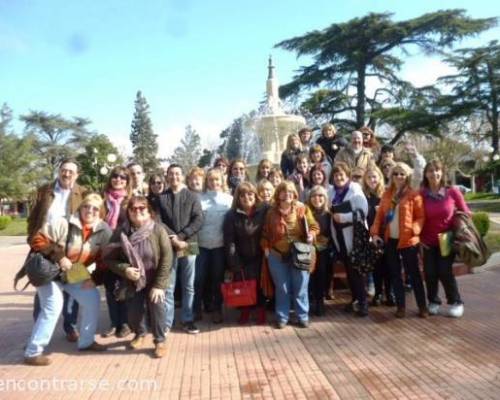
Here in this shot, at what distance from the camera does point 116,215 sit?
5320 mm

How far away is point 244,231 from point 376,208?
5.85ft

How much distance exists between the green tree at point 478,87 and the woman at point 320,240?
23.8 metres

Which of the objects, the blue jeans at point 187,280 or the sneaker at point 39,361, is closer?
the sneaker at point 39,361

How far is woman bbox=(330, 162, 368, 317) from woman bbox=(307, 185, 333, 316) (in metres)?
0.10

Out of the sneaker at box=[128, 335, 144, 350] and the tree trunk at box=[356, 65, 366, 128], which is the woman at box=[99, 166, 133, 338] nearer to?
the sneaker at box=[128, 335, 144, 350]

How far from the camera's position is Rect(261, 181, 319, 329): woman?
17.1 ft

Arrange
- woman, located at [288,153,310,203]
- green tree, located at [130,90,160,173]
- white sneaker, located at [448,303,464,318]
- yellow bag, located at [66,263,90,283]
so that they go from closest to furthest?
yellow bag, located at [66,263,90,283]
white sneaker, located at [448,303,464,318]
woman, located at [288,153,310,203]
green tree, located at [130,90,160,173]

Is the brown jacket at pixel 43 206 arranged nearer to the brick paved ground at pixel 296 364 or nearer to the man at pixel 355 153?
the brick paved ground at pixel 296 364

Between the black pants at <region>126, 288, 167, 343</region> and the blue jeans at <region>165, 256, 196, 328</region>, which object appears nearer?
the black pants at <region>126, 288, 167, 343</region>

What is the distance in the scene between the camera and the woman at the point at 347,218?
5574 mm

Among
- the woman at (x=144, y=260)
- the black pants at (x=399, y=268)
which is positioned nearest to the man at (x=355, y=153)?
the black pants at (x=399, y=268)

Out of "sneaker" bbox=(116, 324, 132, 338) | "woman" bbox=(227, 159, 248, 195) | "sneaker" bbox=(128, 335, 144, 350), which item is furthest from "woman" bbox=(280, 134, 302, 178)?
"sneaker" bbox=(128, 335, 144, 350)

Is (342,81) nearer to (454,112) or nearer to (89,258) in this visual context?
(454,112)

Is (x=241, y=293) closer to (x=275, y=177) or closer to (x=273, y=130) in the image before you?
(x=275, y=177)
